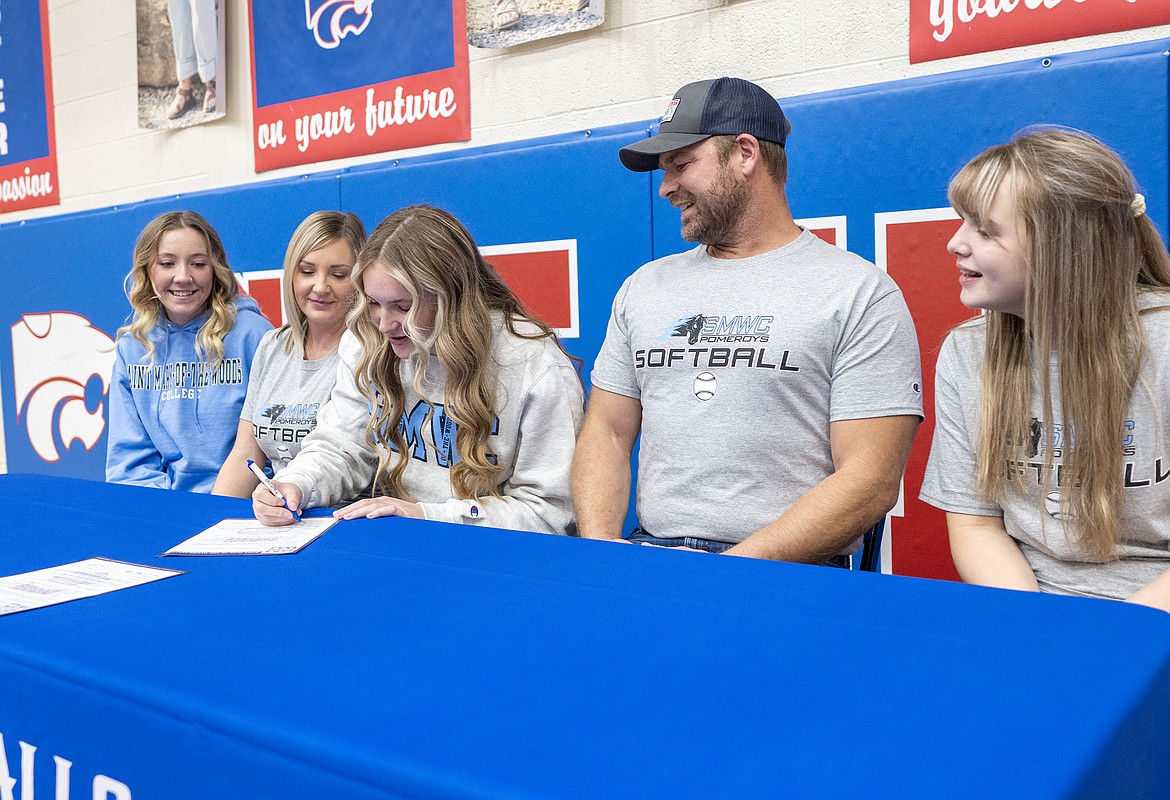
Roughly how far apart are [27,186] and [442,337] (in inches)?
129

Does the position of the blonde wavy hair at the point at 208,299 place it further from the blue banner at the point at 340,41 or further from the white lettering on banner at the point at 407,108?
the blue banner at the point at 340,41

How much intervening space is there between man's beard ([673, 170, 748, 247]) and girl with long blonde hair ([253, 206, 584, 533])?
0.30 metres

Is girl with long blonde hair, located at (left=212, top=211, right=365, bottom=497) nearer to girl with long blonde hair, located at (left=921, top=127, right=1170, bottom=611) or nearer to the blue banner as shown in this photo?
the blue banner

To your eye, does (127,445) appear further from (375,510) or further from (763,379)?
(763,379)

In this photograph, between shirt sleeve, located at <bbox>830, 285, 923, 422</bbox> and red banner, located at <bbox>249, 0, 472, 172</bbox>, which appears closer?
shirt sleeve, located at <bbox>830, 285, 923, 422</bbox>

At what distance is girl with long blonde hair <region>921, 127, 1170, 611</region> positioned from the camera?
1.16 metres

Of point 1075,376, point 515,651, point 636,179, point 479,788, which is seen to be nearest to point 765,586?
point 515,651

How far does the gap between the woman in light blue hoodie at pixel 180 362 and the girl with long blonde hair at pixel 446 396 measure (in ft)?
2.23


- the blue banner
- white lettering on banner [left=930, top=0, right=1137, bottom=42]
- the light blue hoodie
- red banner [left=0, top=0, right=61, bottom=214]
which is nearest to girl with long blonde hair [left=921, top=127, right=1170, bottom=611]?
white lettering on banner [left=930, top=0, right=1137, bottom=42]

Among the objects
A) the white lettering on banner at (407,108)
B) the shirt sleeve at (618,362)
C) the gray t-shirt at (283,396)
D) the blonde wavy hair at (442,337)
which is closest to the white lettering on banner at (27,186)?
the white lettering on banner at (407,108)

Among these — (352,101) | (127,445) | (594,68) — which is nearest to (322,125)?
(352,101)

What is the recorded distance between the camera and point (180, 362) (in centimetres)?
230

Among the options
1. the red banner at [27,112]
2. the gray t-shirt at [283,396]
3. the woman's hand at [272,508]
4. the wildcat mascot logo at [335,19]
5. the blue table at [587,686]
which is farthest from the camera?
the red banner at [27,112]

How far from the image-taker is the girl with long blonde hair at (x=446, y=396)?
157 cm
